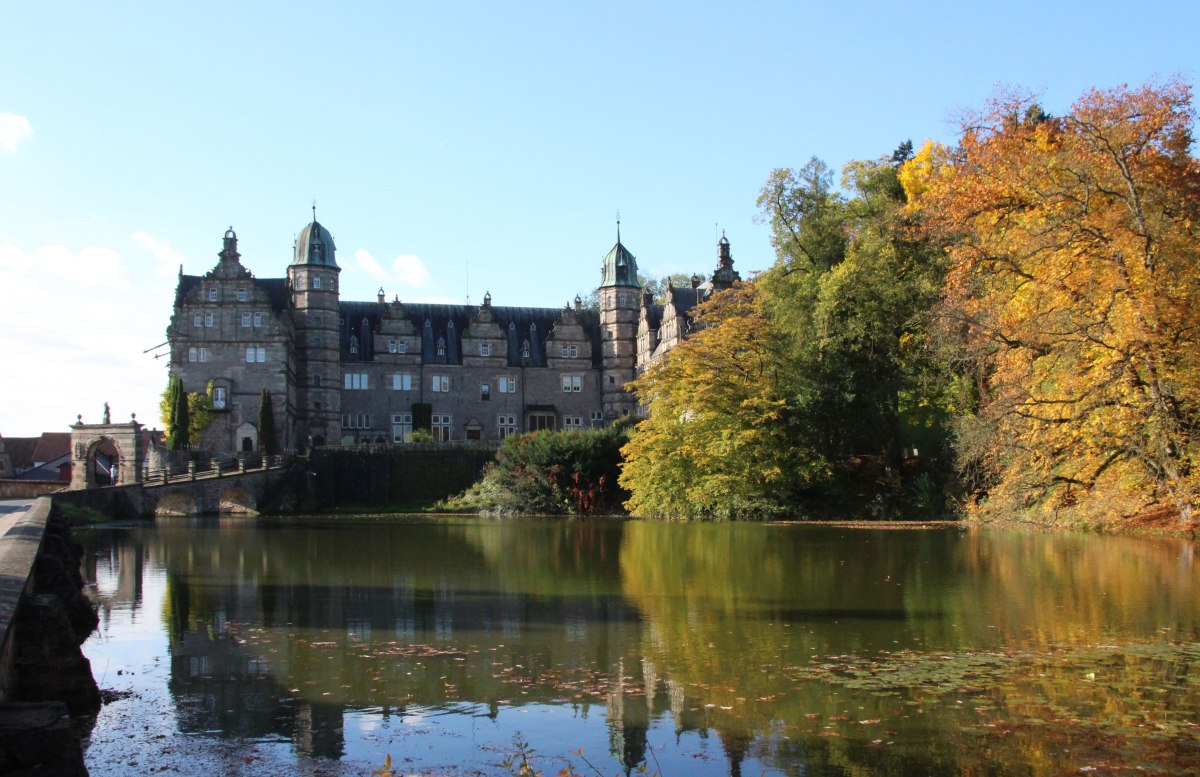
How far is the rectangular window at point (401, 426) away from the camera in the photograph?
5934 cm

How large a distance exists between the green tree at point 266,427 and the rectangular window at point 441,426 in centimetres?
1019

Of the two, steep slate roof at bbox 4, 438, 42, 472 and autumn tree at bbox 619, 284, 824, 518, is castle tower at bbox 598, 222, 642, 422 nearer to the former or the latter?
autumn tree at bbox 619, 284, 824, 518

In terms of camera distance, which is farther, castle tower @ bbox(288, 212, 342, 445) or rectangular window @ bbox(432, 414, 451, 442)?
rectangular window @ bbox(432, 414, 451, 442)

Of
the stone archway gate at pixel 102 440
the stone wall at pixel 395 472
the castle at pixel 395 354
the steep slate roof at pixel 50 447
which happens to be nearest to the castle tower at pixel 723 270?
the castle at pixel 395 354

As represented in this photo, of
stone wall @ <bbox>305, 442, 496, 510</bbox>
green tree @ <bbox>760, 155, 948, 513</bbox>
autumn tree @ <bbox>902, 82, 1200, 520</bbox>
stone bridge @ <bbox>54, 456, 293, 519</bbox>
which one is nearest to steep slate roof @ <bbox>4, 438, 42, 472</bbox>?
stone bridge @ <bbox>54, 456, 293, 519</bbox>

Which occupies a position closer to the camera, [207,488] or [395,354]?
[207,488]

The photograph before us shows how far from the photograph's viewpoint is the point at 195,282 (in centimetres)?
5453

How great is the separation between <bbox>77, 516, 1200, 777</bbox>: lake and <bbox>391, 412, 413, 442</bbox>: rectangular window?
39.4 metres

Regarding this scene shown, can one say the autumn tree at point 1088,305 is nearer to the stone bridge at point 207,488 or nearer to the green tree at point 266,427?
the stone bridge at point 207,488

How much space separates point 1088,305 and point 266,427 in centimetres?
3759

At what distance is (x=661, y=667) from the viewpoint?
10.2 meters

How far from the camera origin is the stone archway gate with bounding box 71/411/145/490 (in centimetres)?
4591

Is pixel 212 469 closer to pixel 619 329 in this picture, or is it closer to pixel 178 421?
pixel 178 421

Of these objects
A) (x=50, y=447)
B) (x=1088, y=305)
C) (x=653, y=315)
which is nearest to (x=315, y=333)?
(x=653, y=315)
